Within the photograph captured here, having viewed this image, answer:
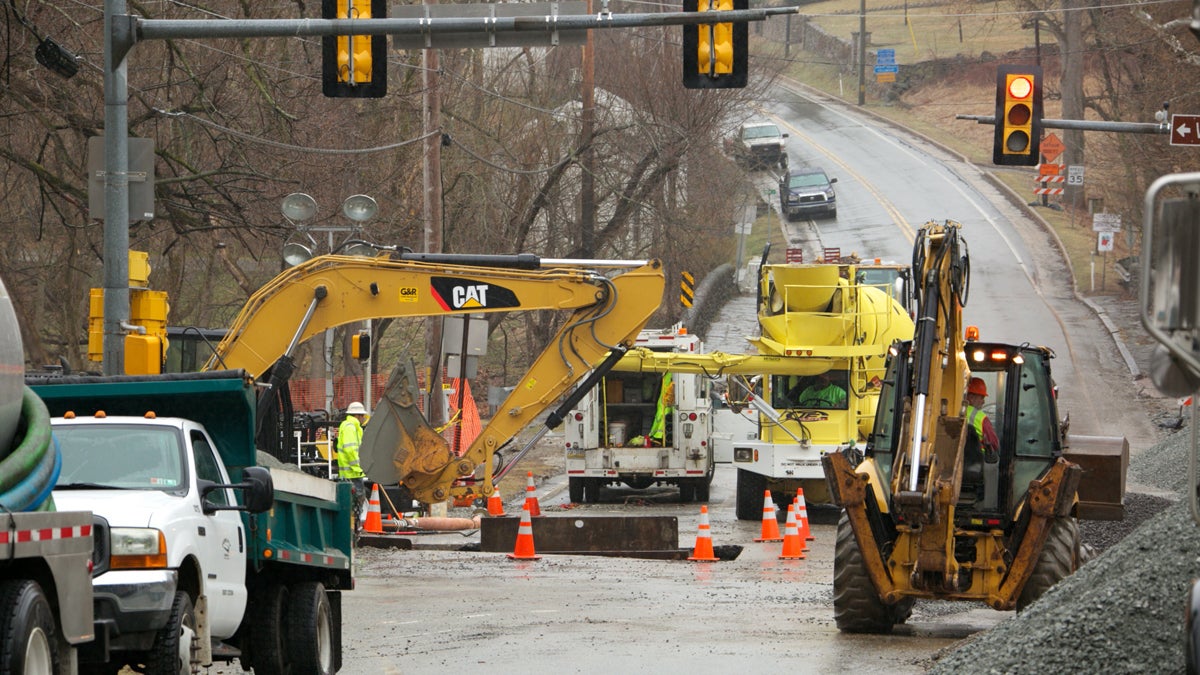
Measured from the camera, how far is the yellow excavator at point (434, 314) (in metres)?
19.2

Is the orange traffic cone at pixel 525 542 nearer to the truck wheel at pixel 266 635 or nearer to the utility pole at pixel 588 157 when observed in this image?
the truck wheel at pixel 266 635

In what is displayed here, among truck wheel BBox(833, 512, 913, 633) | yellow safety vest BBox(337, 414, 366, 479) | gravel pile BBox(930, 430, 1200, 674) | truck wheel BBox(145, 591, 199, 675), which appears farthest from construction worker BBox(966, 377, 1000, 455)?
yellow safety vest BBox(337, 414, 366, 479)

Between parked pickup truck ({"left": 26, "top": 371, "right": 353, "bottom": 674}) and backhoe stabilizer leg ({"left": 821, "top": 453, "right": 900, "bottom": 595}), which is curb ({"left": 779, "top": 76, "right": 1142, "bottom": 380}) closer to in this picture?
backhoe stabilizer leg ({"left": 821, "top": 453, "right": 900, "bottom": 595})

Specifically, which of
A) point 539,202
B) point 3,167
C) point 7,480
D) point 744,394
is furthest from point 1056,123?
point 539,202

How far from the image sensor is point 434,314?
19297 mm


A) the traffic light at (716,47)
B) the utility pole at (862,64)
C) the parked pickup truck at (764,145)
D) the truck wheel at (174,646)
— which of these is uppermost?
the utility pole at (862,64)

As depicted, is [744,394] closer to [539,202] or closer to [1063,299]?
[539,202]

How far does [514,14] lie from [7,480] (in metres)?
9.24

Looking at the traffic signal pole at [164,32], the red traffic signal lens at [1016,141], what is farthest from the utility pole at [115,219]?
the red traffic signal lens at [1016,141]

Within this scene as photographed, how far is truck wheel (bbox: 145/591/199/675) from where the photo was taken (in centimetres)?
960

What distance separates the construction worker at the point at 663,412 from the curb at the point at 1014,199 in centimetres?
1736

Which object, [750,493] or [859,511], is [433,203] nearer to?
[750,493]

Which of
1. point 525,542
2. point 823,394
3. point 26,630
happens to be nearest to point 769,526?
point 823,394

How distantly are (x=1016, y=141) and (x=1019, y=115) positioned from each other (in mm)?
320
